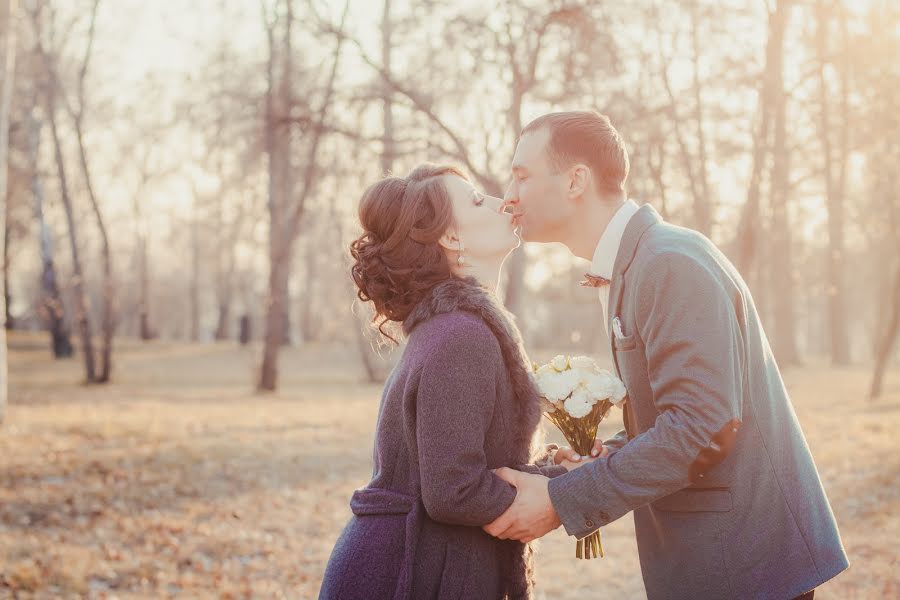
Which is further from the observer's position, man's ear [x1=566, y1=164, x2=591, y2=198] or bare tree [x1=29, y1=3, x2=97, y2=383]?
bare tree [x1=29, y1=3, x2=97, y2=383]

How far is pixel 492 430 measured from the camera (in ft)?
9.27

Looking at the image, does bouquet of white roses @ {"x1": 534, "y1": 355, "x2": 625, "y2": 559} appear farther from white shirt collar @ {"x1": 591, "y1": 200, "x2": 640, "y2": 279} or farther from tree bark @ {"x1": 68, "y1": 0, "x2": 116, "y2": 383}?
tree bark @ {"x1": 68, "y1": 0, "x2": 116, "y2": 383}

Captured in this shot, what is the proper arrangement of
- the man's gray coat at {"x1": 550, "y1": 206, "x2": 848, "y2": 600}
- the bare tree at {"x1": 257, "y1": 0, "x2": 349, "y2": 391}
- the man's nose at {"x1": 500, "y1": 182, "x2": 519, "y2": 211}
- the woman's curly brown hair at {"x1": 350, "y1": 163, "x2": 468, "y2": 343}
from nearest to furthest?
the man's gray coat at {"x1": 550, "y1": 206, "x2": 848, "y2": 600} < the woman's curly brown hair at {"x1": 350, "y1": 163, "x2": 468, "y2": 343} < the man's nose at {"x1": 500, "y1": 182, "x2": 519, "y2": 211} < the bare tree at {"x1": 257, "y1": 0, "x2": 349, "y2": 391}

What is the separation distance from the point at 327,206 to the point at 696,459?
30.1 meters

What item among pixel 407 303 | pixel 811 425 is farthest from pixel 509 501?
pixel 811 425

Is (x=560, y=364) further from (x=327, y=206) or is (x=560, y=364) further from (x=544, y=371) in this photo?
(x=327, y=206)

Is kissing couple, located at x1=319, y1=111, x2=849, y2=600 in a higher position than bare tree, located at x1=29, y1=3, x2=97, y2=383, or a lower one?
lower

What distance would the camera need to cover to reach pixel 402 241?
9.82 ft

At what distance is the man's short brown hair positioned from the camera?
3.07 metres

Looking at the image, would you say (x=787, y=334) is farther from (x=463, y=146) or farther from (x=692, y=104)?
(x=463, y=146)

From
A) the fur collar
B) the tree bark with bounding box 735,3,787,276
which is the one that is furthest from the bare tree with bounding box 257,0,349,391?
the fur collar

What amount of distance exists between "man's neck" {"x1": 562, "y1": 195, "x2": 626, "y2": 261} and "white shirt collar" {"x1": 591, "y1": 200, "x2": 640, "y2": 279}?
0.18 feet

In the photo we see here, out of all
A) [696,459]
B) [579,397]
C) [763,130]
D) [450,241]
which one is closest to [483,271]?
[450,241]

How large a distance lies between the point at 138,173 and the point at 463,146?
3168 centimetres
